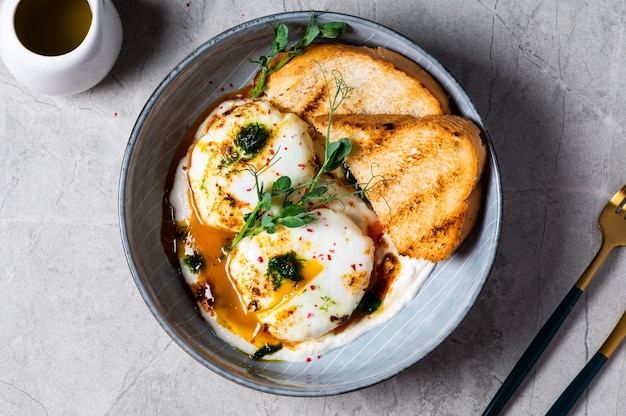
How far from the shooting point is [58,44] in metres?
2.37

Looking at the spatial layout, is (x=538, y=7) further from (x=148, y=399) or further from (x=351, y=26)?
(x=148, y=399)

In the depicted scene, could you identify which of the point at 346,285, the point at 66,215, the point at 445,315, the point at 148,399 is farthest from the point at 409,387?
the point at 66,215

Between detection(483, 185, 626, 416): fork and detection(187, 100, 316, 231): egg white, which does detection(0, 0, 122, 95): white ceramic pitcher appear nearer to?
detection(187, 100, 316, 231): egg white

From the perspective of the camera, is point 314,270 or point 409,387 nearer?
point 314,270

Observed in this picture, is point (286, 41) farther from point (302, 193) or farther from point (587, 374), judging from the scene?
point (587, 374)

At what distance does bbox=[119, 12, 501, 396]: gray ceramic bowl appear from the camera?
220 centimetres

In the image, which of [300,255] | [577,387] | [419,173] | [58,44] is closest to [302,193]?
[300,255]

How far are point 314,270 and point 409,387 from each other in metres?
0.68

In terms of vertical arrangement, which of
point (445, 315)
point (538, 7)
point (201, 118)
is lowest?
point (445, 315)

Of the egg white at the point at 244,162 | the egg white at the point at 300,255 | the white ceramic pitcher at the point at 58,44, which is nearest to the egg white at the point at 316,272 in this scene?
the egg white at the point at 300,255

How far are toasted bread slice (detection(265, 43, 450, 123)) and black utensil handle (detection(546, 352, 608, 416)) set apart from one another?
1155 mm

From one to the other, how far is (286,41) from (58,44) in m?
0.87

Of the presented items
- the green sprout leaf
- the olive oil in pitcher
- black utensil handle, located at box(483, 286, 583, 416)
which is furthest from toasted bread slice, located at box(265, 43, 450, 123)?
black utensil handle, located at box(483, 286, 583, 416)

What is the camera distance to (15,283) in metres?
2.54
